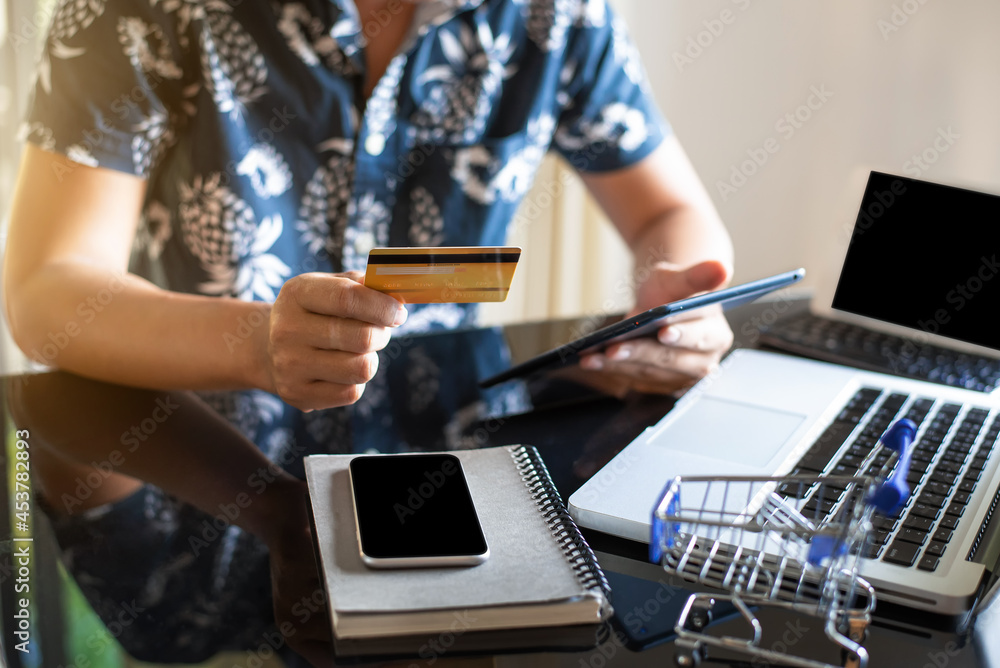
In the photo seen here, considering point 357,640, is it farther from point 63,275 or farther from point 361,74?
point 361,74

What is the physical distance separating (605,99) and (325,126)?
0.42 meters

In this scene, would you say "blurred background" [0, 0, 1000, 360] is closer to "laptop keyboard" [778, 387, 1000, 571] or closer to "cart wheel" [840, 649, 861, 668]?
"laptop keyboard" [778, 387, 1000, 571]

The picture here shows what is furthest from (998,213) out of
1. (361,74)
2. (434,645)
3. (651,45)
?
(651,45)

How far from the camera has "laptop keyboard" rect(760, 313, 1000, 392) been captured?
962 millimetres

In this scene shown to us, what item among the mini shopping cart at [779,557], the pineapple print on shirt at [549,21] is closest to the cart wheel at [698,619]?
the mini shopping cart at [779,557]

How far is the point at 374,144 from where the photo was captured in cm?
113

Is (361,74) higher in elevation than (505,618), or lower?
higher

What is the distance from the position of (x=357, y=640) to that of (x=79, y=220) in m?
0.68

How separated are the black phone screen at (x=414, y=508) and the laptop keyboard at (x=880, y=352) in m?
0.55

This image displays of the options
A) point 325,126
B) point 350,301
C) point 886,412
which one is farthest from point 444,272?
point 325,126

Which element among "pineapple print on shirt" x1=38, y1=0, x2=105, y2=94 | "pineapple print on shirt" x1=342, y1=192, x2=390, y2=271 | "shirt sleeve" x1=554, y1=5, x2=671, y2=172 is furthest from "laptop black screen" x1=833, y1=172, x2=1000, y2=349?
"pineapple print on shirt" x1=38, y1=0, x2=105, y2=94

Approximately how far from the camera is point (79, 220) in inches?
38.4

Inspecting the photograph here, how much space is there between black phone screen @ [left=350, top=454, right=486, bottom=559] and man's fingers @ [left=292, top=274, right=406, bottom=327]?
0.11m

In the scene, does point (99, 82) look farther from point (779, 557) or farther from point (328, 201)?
point (779, 557)
